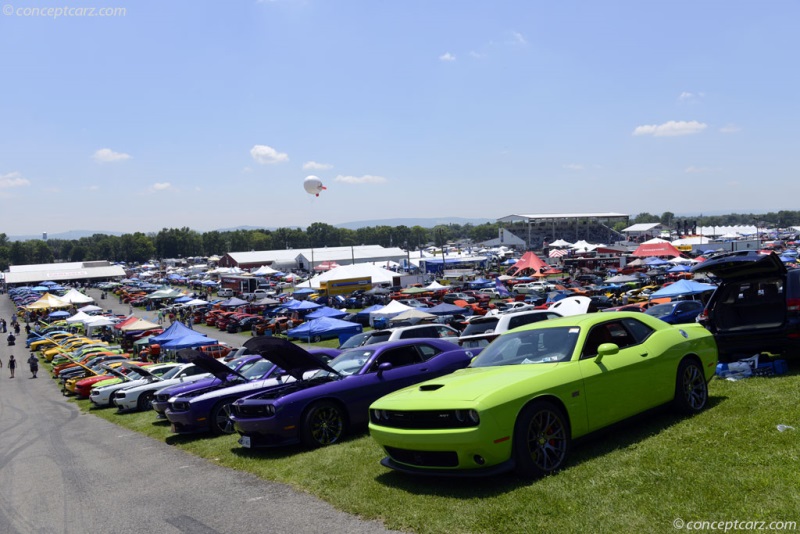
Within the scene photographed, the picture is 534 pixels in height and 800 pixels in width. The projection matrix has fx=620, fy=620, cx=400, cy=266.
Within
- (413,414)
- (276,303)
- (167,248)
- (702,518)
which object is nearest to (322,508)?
(413,414)

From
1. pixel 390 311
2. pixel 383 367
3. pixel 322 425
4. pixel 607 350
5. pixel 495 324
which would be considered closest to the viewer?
pixel 607 350

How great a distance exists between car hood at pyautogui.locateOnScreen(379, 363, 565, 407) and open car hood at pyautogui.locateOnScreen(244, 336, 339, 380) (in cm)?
270

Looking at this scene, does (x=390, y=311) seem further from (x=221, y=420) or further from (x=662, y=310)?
(x=221, y=420)

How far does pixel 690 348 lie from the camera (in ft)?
24.1

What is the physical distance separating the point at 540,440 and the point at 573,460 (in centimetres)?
61

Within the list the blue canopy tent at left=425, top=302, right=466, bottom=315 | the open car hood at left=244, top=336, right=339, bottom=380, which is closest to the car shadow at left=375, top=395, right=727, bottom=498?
the open car hood at left=244, top=336, right=339, bottom=380

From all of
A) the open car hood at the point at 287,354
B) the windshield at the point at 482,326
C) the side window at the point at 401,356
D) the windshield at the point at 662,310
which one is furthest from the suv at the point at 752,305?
the windshield at the point at 662,310

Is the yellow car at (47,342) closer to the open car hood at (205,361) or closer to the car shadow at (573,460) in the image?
the open car hood at (205,361)

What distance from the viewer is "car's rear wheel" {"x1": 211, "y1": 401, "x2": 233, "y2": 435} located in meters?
11.0

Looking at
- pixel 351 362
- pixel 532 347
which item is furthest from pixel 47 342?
pixel 532 347

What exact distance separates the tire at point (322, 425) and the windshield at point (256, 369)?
453 centimetres

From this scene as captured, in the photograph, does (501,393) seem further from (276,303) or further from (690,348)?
(276,303)

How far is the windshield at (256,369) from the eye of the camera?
12.9 meters

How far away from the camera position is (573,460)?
19.8 ft
